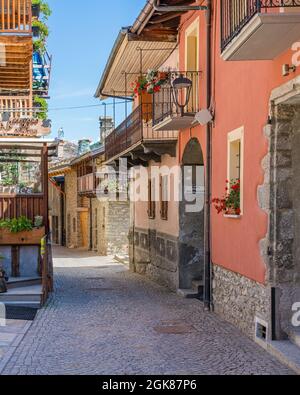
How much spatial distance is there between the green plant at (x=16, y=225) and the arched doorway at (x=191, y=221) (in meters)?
3.51

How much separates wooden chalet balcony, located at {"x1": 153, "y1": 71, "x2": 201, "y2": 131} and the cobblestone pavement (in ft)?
12.3

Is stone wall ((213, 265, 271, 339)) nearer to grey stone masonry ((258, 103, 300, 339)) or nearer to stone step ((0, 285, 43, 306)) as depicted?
grey stone masonry ((258, 103, 300, 339))

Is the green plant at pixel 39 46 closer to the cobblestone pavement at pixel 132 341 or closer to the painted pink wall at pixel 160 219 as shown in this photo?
the painted pink wall at pixel 160 219

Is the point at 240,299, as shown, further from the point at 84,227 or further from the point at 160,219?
the point at 84,227

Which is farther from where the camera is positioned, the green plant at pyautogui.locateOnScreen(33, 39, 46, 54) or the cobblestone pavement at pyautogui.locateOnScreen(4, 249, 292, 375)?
the green plant at pyautogui.locateOnScreen(33, 39, 46, 54)

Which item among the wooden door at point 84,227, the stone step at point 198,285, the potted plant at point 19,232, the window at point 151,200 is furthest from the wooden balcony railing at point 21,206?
the wooden door at point 84,227

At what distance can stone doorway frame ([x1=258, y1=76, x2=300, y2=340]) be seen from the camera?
8.54 meters

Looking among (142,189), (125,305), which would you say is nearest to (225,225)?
(125,305)

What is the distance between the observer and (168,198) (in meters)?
16.4

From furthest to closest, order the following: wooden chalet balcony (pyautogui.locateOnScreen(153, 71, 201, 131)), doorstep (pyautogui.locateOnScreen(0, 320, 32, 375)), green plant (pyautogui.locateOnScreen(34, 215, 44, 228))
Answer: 1. green plant (pyautogui.locateOnScreen(34, 215, 44, 228))
2. wooden chalet balcony (pyautogui.locateOnScreen(153, 71, 201, 131))
3. doorstep (pyautogui.locateOnScreen(0, 320, 32, 375))

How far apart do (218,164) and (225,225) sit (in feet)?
4.08

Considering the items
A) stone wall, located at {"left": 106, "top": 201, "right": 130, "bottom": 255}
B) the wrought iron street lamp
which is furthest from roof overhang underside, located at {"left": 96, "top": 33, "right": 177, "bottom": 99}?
stone wall, located at {"left": 106, "top": 201, "right": 130, "bottom": 255}

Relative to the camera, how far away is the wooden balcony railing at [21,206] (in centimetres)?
1515

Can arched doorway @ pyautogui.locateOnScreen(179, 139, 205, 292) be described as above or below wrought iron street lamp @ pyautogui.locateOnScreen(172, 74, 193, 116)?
below
